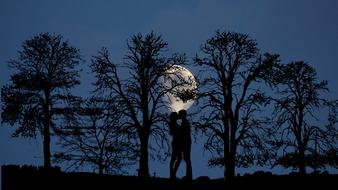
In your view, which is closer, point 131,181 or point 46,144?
point 131,181

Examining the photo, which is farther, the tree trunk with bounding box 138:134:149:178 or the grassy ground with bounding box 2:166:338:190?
the tree trunk with bounding box 138:134:149:178

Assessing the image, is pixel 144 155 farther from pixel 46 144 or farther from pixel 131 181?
pixel 131 181

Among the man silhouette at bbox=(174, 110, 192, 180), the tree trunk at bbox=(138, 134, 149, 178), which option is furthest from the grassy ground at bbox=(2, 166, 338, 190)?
the tree trunk at bbox=(138, 134, 149, 178)

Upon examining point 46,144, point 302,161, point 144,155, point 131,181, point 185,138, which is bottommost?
point 131,181

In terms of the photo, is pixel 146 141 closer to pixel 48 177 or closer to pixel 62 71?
pixel 62 71

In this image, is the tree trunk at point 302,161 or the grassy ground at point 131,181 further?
the tree trunk at point 302,161

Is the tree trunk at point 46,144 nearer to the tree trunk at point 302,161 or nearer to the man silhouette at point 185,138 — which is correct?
the man silhouette at point 185,138

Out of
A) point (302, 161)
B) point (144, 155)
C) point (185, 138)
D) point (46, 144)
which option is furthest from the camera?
point (302, 161)

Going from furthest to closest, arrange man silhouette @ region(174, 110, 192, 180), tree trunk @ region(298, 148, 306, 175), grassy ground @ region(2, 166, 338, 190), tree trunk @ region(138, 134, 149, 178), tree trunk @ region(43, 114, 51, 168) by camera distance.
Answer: tree trunk @ region(298, 148, 306, 175) → tree trunk @ region(43, 114, 51, 168) → tree trunk @ region(138, 134, 149, 178) → grassy ground @ region(2, 166, 338, 190) → man silhouette @ region(174, 110, 192, 180)

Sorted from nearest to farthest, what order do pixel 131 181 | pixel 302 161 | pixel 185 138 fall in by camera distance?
pixel 185 138
pixel 131 181
pixel 302 161

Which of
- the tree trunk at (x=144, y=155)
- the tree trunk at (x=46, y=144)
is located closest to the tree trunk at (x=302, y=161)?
the tree trunk at (x=144, y=155)

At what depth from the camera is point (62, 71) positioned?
100 ft

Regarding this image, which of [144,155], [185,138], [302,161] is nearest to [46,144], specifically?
[144,155]

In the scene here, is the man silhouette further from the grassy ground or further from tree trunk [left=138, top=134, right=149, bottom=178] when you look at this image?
tree trunk [left=138, top=134, right=149, bottom=178]
